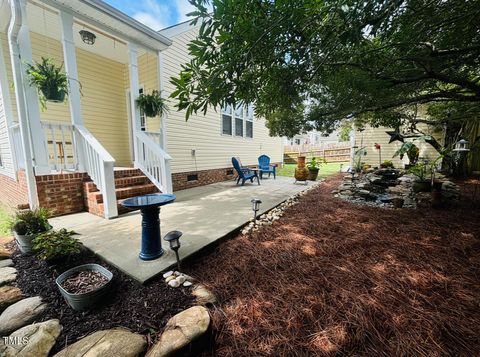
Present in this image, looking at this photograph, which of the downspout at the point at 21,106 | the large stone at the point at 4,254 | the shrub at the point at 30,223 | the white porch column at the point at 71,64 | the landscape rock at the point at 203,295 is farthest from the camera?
the white porch column at the point at 71,64

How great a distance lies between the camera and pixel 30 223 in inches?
96.7

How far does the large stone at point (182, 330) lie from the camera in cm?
126

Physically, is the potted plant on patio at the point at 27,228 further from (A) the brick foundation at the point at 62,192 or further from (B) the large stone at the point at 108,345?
(B) the large stone at the point at 108,345

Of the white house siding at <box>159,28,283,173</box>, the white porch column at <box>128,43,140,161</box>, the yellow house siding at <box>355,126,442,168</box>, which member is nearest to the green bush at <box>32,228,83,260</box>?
the white porch column at <box>128,43,140,161</box>

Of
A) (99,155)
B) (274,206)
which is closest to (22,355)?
(99,155)

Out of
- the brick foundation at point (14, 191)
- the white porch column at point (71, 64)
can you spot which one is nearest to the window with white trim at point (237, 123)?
the white porch column at point (71, 64)

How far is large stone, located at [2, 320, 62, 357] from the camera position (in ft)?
4.11

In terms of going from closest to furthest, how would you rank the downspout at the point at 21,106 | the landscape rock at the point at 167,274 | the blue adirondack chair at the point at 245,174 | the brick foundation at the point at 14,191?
the landscape rock at the point at 167,274
the downspout at the point at 21,106
the brick foundation at the point at 14,191
the blue adirondack chair at the point at 245,174

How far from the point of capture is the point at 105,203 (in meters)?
3.45

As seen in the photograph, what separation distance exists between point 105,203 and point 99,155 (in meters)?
0.80

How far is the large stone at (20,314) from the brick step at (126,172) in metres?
2.93

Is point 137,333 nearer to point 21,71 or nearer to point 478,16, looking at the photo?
point 478,16

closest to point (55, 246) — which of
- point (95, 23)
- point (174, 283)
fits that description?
point (174, 283)

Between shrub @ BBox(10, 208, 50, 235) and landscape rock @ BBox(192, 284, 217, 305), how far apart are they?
2.13m
